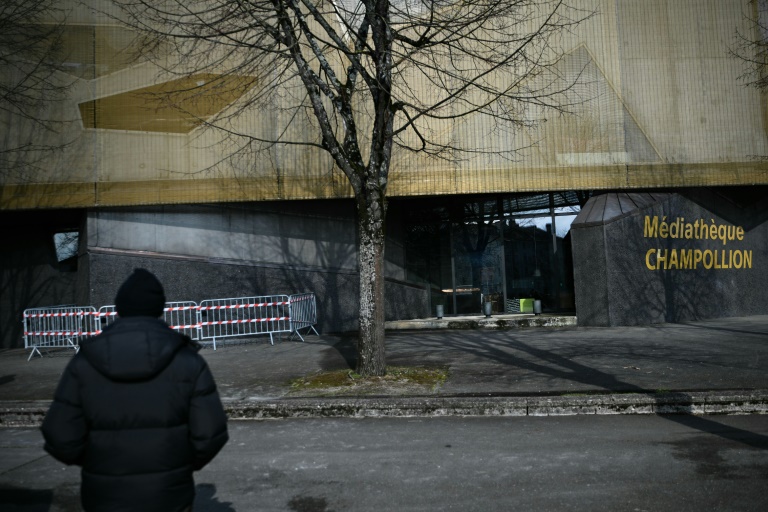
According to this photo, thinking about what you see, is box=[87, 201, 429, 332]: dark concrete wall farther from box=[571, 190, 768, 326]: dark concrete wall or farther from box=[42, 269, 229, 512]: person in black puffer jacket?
box=[42, 269, 229, 512]: person in black puffer jacket

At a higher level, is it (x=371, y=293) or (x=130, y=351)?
(x=371, y=293)

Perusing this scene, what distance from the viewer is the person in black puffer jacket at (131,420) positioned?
279 centimetres

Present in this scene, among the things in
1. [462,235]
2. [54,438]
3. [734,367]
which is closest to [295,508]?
[54,438]

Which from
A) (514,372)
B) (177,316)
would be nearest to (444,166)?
(177,316)

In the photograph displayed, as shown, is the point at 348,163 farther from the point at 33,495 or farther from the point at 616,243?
the point at 616,243

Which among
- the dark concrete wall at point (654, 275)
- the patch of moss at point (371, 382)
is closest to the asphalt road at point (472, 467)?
the patch of moss at point (371, 382)

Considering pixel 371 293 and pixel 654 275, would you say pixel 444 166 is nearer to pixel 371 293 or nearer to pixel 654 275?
pixel 654 275

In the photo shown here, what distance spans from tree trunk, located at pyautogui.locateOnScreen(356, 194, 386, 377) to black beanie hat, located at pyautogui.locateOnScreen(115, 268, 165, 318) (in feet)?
22.7

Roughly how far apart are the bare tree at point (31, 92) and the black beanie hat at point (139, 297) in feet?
49.3

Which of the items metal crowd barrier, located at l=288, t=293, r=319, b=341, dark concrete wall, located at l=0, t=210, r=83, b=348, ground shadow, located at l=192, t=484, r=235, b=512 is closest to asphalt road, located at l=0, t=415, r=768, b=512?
ground shadow, located at l=192, t=484, r=235, b=512

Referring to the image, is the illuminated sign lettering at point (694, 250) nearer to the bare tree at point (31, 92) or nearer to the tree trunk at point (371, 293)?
the tree trunk at point (371, 293)

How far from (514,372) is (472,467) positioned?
4436 mm

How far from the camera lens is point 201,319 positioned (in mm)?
15016

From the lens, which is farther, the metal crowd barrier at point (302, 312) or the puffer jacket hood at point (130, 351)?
the metal crowd barrier at point (302, 312)
